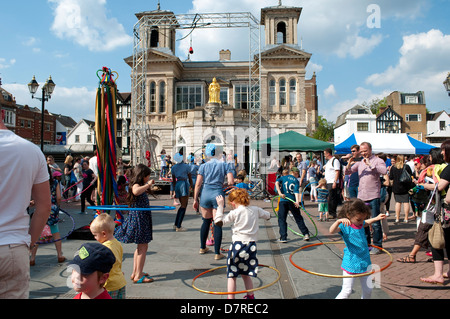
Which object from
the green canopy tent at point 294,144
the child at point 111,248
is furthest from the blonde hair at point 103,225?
the green canopy tent at point 294,144

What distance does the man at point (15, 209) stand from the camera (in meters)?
2.33

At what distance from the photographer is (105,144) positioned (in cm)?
703

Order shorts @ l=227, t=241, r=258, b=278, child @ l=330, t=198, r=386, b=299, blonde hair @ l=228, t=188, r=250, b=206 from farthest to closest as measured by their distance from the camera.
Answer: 1. blonde hair @ l=228, t=188, r=250, b=206
2. shorts @ l=227, t=241, r=258, b=278
3. child @ l=330, t=198, r=386, b=299

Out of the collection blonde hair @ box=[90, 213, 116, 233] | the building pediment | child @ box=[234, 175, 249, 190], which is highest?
the building pediment

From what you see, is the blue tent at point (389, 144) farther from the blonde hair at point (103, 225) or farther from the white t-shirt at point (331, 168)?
the blonde hair at point (103, 225)

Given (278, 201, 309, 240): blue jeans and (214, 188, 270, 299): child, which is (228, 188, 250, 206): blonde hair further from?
(278, 201, 309, 240): blue jeans

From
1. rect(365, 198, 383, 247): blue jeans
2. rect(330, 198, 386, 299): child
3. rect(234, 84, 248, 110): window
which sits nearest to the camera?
rect(330, 198, 386, 299): child

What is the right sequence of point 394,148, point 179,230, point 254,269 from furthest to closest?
point 394,148
point 179,230
point 254,269

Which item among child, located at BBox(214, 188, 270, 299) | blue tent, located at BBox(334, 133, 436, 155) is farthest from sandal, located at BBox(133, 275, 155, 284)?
blue tent, located at BBox(334, 133, 436, 155)

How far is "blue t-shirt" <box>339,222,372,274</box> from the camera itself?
148 inches

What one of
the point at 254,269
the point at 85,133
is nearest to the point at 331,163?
the point at 254,269

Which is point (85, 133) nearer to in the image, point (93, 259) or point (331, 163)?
point (331, 163)
